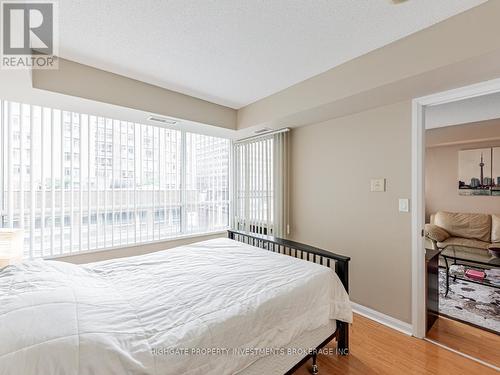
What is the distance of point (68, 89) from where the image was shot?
2051 millimetres

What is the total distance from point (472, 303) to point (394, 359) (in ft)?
5.46

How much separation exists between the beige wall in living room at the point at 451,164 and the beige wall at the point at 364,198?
2.53m

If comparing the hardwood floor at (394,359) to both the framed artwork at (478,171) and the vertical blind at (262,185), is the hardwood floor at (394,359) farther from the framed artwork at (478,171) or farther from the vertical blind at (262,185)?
the framed artwork at (478,171)

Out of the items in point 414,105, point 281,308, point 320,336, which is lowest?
point 320,336

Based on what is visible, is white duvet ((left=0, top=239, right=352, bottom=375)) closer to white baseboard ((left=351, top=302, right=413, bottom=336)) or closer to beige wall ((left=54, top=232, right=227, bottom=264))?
white baseboard ((left=351, top=302, right=413, bottom=336))

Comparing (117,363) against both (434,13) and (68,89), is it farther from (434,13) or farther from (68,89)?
(434,13)

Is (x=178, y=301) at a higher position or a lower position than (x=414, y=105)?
lower

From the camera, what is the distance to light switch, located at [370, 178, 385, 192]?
→ 2388mm

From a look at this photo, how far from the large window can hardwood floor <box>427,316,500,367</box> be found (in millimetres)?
3057

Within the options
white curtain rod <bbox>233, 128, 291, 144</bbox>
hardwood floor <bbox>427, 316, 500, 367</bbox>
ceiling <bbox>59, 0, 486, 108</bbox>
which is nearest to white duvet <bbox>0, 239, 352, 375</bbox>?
hardwood floor <bbox>427, 316, 500, 367</bbox>

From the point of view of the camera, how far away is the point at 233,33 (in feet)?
5.66

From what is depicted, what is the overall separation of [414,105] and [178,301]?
98.4 inches

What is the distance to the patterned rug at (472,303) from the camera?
2.38m

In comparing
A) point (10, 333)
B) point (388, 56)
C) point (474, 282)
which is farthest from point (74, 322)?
point (474, 282)
